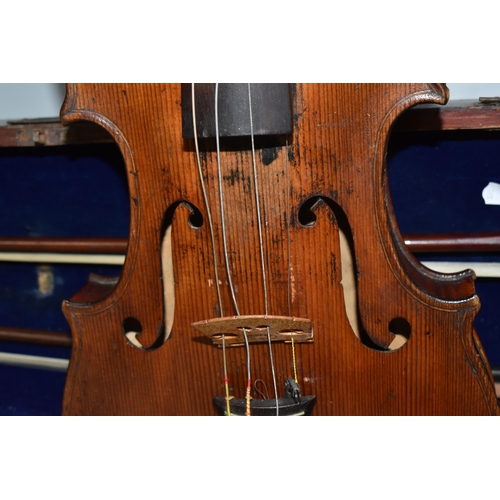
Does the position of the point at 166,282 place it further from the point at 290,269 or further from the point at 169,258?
the point at 290,269

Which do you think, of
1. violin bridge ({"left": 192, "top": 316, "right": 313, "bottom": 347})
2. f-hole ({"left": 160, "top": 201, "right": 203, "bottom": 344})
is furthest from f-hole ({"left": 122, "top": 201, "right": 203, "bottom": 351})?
violin bridge ({"left": 192, "top": 316, "right": 313, "bottom": 347})

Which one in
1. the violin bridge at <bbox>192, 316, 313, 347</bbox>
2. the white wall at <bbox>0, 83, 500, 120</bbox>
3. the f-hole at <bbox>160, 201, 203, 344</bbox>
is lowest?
the violin bridge at <bbox>192, 316, 313, 347</bbox>

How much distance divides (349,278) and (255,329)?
0.18m

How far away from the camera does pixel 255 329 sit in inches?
29.6

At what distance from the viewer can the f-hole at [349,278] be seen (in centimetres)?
75

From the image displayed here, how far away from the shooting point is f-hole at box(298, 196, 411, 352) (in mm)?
750

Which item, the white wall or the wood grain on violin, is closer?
the wood grain on violin

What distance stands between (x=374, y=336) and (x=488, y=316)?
47cm

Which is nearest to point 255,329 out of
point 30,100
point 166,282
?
point 166,282

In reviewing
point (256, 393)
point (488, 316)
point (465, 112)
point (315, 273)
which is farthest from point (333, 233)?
point (488, 316)

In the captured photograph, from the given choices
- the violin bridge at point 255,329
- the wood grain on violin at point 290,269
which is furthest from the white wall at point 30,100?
the violin bridge at point 255,329

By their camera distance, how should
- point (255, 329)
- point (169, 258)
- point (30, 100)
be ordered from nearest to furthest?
1. point (255, 329)
2. point (169, 258)
3. point (30, 100)

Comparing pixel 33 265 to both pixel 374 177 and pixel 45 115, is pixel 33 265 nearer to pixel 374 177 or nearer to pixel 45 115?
pixel 45 115

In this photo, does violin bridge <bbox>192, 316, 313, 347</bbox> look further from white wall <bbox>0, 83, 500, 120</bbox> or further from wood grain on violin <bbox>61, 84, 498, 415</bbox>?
white wall <bbox>0, 83, 500, 120</bbox>
